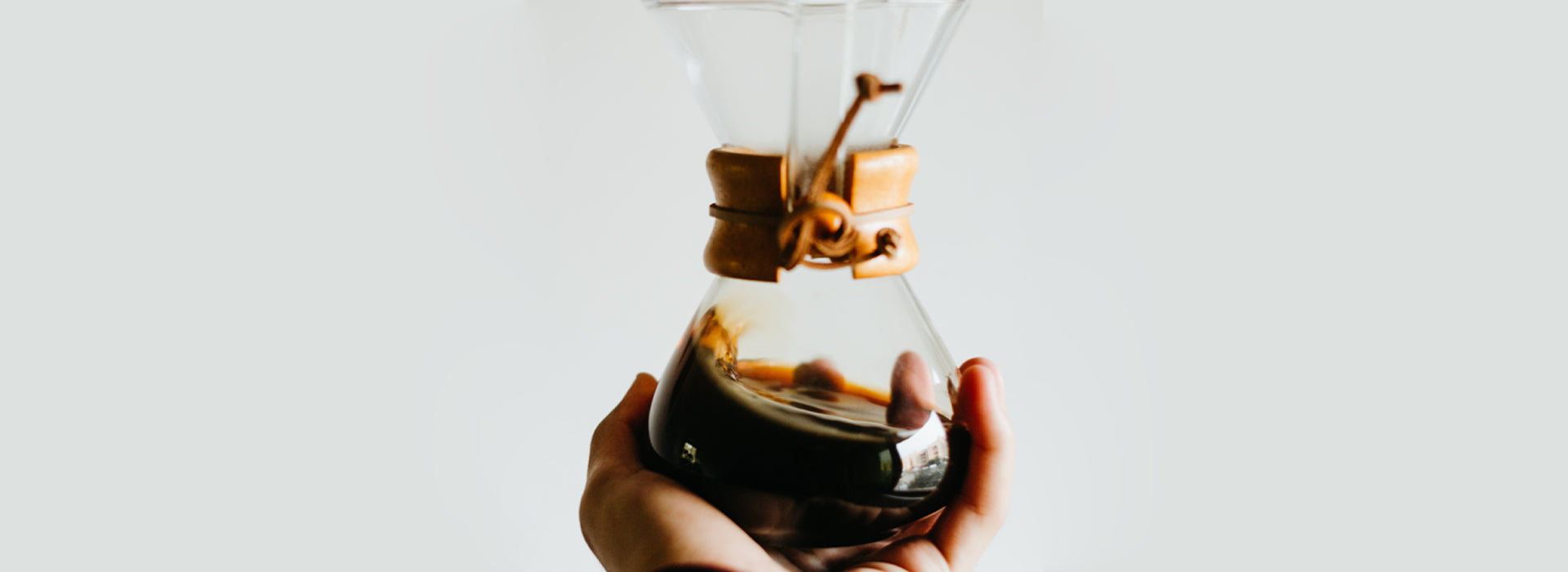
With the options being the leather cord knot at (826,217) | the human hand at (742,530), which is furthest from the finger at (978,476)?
the leather cord knot at (826,217)

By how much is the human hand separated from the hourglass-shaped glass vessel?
15 millimetres

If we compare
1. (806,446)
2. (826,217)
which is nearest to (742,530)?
(806,446)

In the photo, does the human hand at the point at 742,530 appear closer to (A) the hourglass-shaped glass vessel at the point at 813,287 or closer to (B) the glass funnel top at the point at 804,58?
(A) the hourglass-shaped glass vessel at the point at 813,287

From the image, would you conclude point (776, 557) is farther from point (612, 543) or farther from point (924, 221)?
point (924, 221)

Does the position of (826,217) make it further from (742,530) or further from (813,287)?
(742,530)

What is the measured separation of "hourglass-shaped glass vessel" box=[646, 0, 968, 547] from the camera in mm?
506

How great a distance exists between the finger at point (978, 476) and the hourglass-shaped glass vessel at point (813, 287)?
1 centimetres

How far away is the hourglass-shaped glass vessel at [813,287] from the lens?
1.66 feet

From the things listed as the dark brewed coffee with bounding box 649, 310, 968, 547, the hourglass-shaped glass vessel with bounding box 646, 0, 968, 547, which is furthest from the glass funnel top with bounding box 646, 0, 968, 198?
the dark brewed coffee with bounding box 649, 310, 968, 547

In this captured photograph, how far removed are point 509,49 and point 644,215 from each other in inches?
7.1

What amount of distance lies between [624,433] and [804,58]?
0.79 ft

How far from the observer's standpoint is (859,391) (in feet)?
1.75

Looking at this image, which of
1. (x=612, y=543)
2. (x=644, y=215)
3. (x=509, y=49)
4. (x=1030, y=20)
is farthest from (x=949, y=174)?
(x=612, y=543)

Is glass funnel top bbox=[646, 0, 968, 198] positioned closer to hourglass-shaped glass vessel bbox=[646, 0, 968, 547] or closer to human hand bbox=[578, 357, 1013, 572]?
hourglass-shaped glass vessel bbox=[646, 0, 968, 547]
